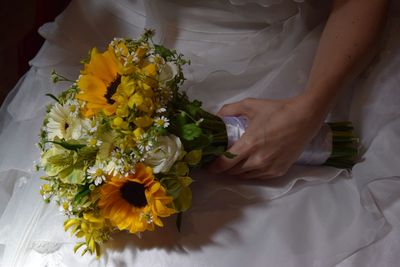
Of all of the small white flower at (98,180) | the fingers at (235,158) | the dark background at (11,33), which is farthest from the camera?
the dark background at (11,33)

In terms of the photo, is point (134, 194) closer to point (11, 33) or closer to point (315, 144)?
point (315, 144)

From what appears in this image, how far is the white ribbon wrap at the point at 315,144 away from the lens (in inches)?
29.2

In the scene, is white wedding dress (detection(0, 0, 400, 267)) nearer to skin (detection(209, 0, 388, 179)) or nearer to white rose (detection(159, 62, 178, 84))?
skin (detection(209, 0, 388, 179))

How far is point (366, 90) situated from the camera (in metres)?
0.82

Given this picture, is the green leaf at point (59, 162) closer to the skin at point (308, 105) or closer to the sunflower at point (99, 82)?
the sunflower at point (99, 82)

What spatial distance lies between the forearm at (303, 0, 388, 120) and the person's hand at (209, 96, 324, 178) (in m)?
0.03

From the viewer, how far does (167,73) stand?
68cm

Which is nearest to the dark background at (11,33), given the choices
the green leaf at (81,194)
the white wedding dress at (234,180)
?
the white wedding dress at (234,180)

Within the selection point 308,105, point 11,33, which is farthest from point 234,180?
point 11,33

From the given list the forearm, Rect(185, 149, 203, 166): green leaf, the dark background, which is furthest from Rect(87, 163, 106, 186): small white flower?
the dark background

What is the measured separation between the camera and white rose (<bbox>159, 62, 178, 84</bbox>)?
2.20 ft

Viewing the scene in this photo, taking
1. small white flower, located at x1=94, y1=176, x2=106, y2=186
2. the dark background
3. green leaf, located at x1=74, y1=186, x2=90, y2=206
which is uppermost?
small white flower, located at x1=94, y1=176, x2=106, y2=186

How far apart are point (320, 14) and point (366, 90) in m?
0.18

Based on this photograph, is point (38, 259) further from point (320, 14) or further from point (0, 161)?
point (320, 14)
